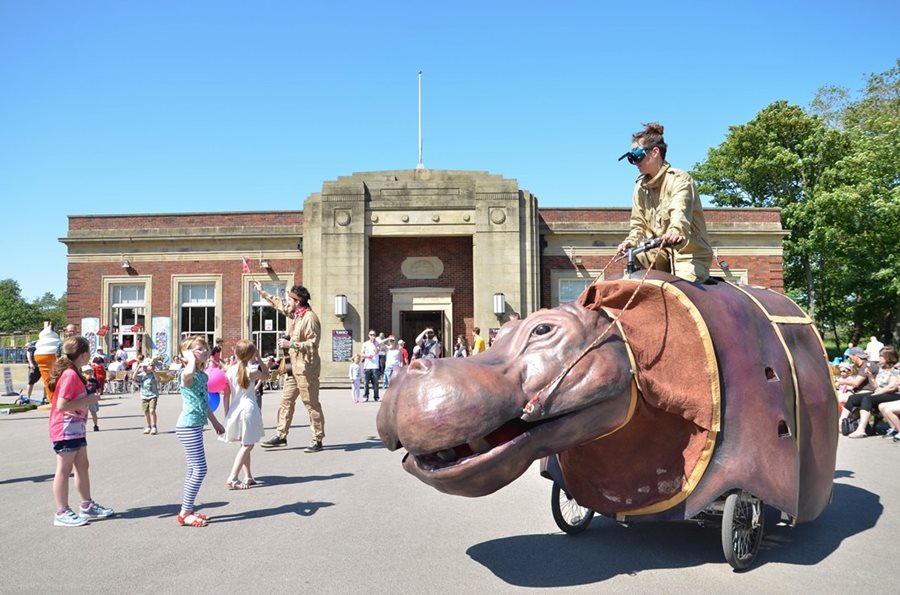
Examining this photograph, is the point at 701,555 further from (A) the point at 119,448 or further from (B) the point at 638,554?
(A) the point at 119,448

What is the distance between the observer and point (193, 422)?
605 centimetres

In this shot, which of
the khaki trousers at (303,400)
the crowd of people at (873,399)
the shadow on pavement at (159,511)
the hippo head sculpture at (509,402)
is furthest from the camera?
the crowd of people at (873,399)

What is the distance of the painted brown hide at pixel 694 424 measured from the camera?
438 centimetres

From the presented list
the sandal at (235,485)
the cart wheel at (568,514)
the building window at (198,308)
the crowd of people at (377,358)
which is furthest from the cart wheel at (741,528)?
the building window at (198,308)

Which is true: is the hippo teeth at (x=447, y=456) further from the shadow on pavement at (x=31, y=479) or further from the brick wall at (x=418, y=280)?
the brick wall at (x=418, y=280)

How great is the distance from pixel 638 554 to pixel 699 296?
6.28 ft

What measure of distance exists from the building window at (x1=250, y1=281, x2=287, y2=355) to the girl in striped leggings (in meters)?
19.4

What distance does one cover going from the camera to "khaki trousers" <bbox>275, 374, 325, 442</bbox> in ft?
31.2

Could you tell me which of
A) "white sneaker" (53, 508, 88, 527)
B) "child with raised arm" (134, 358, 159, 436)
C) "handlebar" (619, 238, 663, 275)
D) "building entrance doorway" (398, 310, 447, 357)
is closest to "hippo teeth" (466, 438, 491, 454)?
"handlebar" (619, 238, 663, 275)

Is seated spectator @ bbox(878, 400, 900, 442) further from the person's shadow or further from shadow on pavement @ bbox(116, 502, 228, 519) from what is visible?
shadow on pavement @ bbox(116, 502, 228, 519)

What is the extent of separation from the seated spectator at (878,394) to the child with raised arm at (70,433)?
11.9 metres

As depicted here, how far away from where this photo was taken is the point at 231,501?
6.74 m

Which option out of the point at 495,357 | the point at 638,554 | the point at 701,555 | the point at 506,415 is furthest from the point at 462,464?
the point at 701,555

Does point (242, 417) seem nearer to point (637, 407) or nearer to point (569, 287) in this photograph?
point (637, 407)
